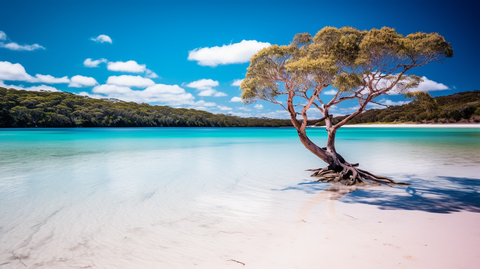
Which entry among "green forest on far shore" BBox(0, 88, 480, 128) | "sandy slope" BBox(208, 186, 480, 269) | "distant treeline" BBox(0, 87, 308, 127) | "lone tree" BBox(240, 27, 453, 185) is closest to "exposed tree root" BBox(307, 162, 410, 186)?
"lone tree" BBox(240, 27, 453, 185)

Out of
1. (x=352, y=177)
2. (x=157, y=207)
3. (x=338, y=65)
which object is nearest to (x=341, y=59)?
(x=338, y=65)

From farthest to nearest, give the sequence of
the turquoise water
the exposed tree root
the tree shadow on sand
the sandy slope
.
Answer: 1. the exposed tree root
2. the tree shadow on sand
3. the turquoise water
4. the sandy slope

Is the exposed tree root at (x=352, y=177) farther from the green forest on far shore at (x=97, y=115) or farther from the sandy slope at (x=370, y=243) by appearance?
the green forest on far shore at (x=97, y=115)

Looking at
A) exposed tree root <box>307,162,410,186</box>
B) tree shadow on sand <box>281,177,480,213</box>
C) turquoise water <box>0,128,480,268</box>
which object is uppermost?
exposed tree root <box>307,162,410,186</box>

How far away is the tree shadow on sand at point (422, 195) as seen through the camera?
488 cm

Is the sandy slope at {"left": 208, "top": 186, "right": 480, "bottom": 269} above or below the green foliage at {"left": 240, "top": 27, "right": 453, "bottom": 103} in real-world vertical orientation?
below

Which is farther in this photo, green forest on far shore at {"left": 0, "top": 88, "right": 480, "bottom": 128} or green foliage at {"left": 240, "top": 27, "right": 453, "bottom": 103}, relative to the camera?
green forest on far shore at {"left": 0, "top": 88, "right": 480, "bottom": 128}

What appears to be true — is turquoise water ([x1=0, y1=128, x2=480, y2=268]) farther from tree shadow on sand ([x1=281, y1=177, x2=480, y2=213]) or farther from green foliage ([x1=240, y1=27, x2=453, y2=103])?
green foliage ([x1=240, y1=27, x2=453, y2=103])

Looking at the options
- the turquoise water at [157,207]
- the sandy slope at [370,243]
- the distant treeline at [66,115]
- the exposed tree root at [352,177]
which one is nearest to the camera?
the sandy slope at [370,243]

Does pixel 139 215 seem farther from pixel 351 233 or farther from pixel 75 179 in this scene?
pixel 75 179

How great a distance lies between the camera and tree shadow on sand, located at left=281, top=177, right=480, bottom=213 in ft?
16.0

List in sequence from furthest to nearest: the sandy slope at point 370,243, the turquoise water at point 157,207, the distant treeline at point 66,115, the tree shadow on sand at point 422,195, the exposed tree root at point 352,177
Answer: the distant treeline at point 66,115
the exposed tree root at point 352,177
the tree shadow on sand at point 422,195
the turquoise water at point 157,207
the sandy slope at point 370,243

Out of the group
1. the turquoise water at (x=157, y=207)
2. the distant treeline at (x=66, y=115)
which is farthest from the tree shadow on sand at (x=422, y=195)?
the distant treeline at (x=66, y=115)

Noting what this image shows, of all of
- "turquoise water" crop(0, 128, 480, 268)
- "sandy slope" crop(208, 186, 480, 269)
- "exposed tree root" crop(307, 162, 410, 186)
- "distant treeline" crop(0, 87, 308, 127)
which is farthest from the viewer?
"distant treeline" crop(0, 87, 308, 127)
